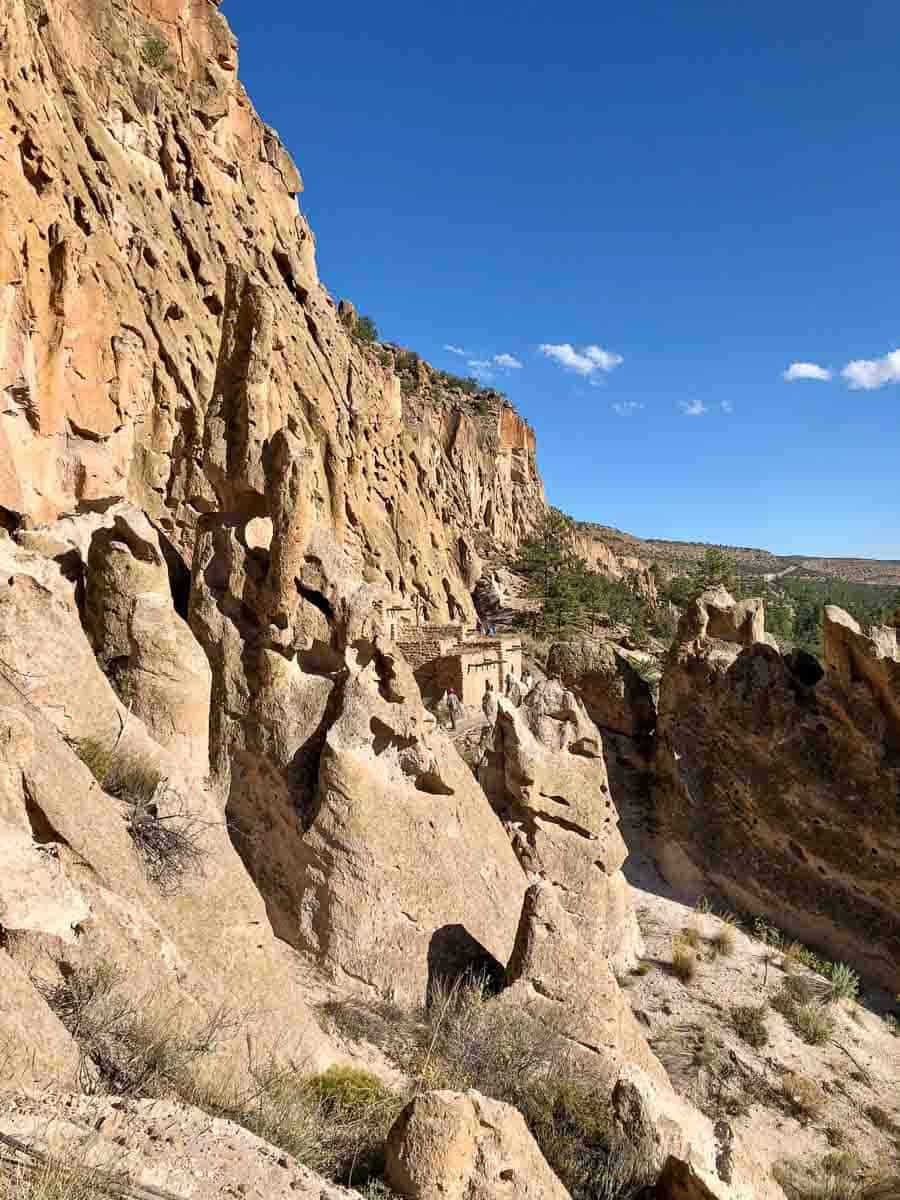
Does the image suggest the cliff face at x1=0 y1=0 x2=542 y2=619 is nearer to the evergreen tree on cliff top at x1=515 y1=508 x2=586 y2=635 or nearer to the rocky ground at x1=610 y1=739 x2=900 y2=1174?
the evergreen tree on cliff top at x1=515 y1=508 x2=586 y2=635

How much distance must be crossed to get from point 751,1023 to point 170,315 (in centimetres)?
2189

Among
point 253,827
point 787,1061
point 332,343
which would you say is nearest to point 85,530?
point 253,827

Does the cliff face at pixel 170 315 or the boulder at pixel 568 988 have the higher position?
the cliff face at pixel 170 315

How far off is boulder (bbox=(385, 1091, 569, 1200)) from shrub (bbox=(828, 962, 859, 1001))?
821 centimetres

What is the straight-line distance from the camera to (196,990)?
4.05m

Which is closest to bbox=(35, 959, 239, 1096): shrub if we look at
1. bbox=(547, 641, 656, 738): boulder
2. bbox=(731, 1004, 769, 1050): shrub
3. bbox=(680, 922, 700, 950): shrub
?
bbox=(731, 1004, 769, 1050): shrub

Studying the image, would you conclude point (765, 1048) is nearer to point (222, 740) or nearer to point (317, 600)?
point (222, 740)

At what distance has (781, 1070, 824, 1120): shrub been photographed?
747 cm

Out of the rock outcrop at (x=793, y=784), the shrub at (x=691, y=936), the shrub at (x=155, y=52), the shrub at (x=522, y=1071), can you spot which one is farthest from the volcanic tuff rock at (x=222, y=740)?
the shrub at (x=155, y=52)

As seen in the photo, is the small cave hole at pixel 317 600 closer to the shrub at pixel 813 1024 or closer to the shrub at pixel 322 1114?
the shrub at pixel 322 1114

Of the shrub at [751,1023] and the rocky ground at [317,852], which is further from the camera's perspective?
the shrub at [751,1023]

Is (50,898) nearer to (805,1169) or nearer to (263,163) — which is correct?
(805,1169)

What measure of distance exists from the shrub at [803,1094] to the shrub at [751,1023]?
51 cm

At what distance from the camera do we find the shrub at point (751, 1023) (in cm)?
841
